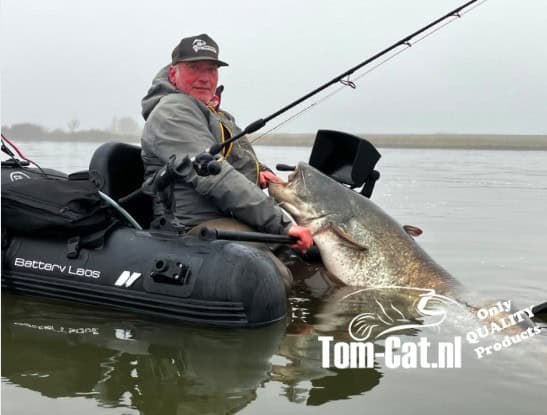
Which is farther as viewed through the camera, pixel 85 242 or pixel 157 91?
pixel 157 91

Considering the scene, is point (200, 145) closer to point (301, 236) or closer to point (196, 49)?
point (196, 49)

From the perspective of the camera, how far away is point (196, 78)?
18.0 feet

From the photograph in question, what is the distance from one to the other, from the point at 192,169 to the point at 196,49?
3.49 feet

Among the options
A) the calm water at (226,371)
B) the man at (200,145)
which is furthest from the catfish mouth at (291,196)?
the calm water at (226,371)

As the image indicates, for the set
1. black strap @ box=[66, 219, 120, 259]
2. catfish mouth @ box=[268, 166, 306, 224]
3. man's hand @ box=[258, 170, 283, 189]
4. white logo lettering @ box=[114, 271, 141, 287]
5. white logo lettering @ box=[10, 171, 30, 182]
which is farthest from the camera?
man's hand @ box=[258, 170, 283, 189]

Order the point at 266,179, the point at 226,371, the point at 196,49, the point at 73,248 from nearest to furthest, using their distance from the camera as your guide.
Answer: the point at 226,371
the point at 73,248
the point at 196,49
the point at 266,179

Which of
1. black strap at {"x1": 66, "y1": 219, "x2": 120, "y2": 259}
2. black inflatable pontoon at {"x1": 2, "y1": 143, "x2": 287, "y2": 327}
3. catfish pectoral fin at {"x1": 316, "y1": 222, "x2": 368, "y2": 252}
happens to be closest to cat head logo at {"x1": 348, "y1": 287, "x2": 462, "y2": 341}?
catfish pectoral fin at {"x1": 316, "y1": 222, "x2": 368, "y2": 252}

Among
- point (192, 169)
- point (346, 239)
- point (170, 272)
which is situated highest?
point (192, 169)

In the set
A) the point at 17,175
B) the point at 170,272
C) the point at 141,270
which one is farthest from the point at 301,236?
the point at 17,175

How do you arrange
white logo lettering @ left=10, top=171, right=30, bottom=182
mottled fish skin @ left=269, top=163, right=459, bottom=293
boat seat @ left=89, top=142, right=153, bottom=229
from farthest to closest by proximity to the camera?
1. white logo lettering @ left=10, top=171, right=30, bottom=182
2. boat seat @ left=89, top=142, right=153, bottom=229
3. mottled fish skin @ left=269, top=163, right=459, bottom=293

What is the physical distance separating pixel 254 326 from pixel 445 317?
4.16 ft

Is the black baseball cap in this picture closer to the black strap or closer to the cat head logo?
the black strap

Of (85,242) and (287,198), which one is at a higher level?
(287,198)

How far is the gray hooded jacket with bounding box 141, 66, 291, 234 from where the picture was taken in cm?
510
